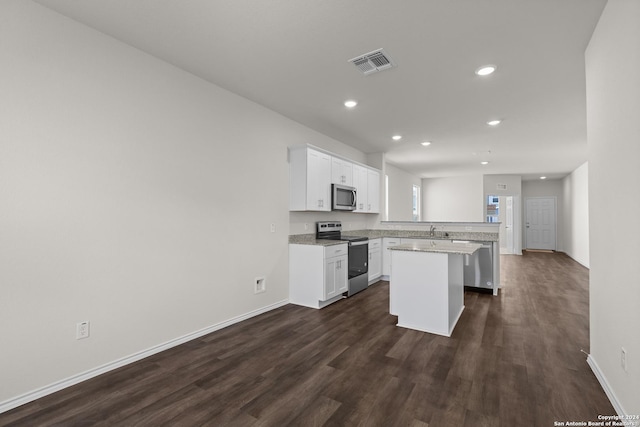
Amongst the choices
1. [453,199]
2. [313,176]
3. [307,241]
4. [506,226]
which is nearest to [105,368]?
[307,241]

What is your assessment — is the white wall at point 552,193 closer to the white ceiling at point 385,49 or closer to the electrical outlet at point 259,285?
the white ceiling at point 385,49

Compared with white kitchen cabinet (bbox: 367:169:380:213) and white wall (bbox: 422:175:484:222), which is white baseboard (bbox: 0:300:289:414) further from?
white wall (bbox: 422:175:484:222)

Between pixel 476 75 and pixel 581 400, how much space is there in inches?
112

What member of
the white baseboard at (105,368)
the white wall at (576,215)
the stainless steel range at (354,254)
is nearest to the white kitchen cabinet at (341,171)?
the stainless steel range at (354,254)

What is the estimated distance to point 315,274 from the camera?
4125 millimetres

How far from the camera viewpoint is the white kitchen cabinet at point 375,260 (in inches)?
217

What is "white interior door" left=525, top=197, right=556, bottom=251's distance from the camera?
10742 millimetres

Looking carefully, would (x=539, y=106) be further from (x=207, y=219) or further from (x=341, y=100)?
(x=207, y=219)

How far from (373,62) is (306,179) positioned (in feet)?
5.95

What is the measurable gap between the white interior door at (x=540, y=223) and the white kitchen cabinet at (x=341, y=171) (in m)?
9.00

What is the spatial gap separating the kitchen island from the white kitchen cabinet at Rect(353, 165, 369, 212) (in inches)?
86.5

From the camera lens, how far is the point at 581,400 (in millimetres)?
2033

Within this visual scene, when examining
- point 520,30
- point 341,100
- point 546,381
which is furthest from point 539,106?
point 546,381

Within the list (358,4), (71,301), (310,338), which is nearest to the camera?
(358,4)
